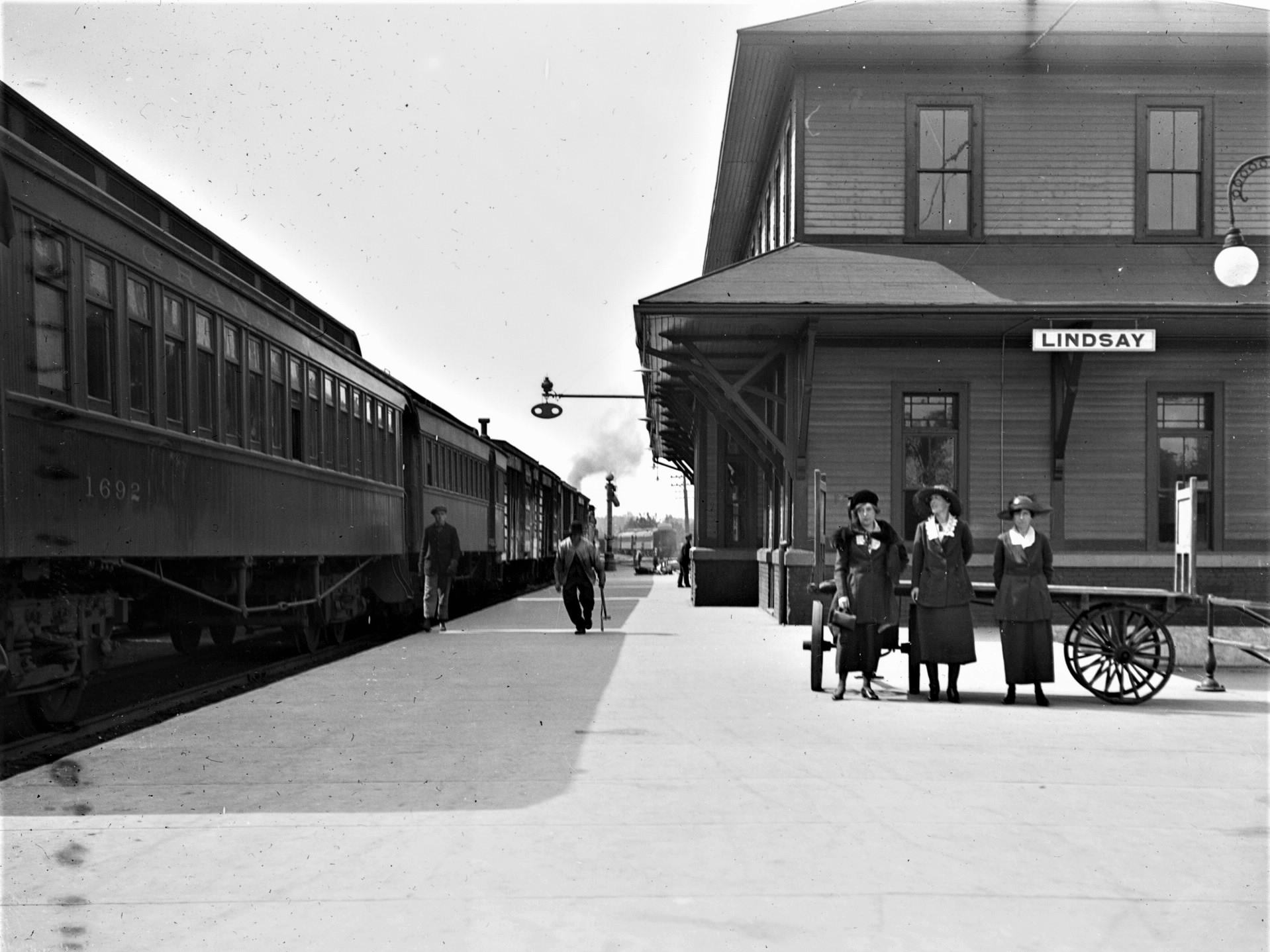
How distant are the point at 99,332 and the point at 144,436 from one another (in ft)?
3.16

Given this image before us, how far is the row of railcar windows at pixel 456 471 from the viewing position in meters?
24.4

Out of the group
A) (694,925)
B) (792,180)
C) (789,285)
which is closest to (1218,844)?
(694,925)

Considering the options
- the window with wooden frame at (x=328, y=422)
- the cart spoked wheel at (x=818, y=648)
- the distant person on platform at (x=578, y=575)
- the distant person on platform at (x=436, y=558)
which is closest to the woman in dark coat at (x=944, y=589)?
the cart spoked wheel at (x=818, y=648)

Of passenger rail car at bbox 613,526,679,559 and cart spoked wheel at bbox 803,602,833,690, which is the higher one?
cart spoked wheel at bbox 803,602,833,690

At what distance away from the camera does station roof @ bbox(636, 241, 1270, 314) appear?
17.1 meters

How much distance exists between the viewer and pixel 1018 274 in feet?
60.2

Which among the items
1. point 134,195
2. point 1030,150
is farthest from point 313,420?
point 1030,150

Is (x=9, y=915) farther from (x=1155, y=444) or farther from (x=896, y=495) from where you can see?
(x=1155, y=444)

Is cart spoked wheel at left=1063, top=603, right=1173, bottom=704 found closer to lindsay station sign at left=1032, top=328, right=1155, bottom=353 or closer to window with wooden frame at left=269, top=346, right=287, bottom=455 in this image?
lindsay station sign at left=1032, top=328, right=1155, bottom=353

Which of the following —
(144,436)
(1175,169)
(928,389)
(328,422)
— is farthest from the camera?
(1175,169)

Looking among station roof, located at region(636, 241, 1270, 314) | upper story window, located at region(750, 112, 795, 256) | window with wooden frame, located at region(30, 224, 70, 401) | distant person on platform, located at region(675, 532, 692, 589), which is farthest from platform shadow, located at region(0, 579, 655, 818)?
distant person on platform, located at region(675, 532, 692, 589)

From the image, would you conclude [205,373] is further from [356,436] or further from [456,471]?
[456,471]

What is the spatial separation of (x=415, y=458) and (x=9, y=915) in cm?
1839

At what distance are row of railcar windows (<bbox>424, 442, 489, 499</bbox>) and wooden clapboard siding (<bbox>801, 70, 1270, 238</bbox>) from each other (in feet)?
28.1
